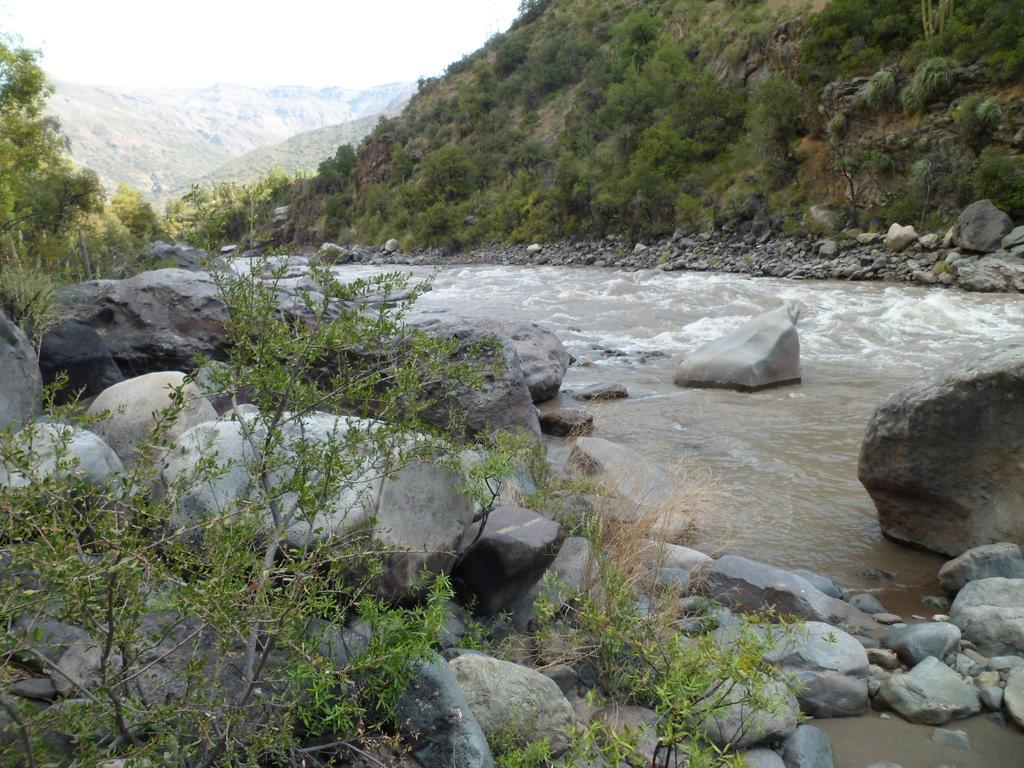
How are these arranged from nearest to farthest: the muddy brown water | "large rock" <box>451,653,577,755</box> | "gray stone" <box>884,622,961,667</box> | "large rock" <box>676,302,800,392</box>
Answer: "large rock" <box>451,653,577,755</box> → "gray stone" <box>884,622,961,667</box> → the muddy brown water → "large rock" <box>676,302,800,392</box>

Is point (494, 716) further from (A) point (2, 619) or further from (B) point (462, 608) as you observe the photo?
(A) point (2, 619)

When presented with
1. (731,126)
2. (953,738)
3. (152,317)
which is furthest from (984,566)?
(731,126)

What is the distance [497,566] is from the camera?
3.22 m

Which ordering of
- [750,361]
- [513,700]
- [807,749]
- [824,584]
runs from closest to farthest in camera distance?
[513,700] → [807,749] → [824,584] → [750,361]

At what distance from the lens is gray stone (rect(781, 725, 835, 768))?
2.69 meters

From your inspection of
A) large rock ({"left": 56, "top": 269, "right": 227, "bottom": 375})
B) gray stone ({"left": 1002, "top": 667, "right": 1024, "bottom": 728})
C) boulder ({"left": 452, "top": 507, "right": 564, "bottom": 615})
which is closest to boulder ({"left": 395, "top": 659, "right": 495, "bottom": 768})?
boulder ({"left": 452, "top": 507, "right": 564, "bottom": 615})

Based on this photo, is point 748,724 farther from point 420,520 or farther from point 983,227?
point 983,227

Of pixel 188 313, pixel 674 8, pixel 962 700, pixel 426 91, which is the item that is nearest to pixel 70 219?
pixel 188 313

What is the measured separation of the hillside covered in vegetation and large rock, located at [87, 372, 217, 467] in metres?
19.6

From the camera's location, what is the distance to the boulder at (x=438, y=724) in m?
2.14

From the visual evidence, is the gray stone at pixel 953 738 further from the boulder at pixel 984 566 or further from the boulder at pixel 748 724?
the boulder at pixel 984 566

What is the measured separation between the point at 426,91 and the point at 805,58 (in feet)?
164

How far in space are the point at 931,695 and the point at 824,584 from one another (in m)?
1.23

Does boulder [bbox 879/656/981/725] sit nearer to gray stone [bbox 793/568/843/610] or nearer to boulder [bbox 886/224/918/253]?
gray stone [bbox 793/568/843/610]
